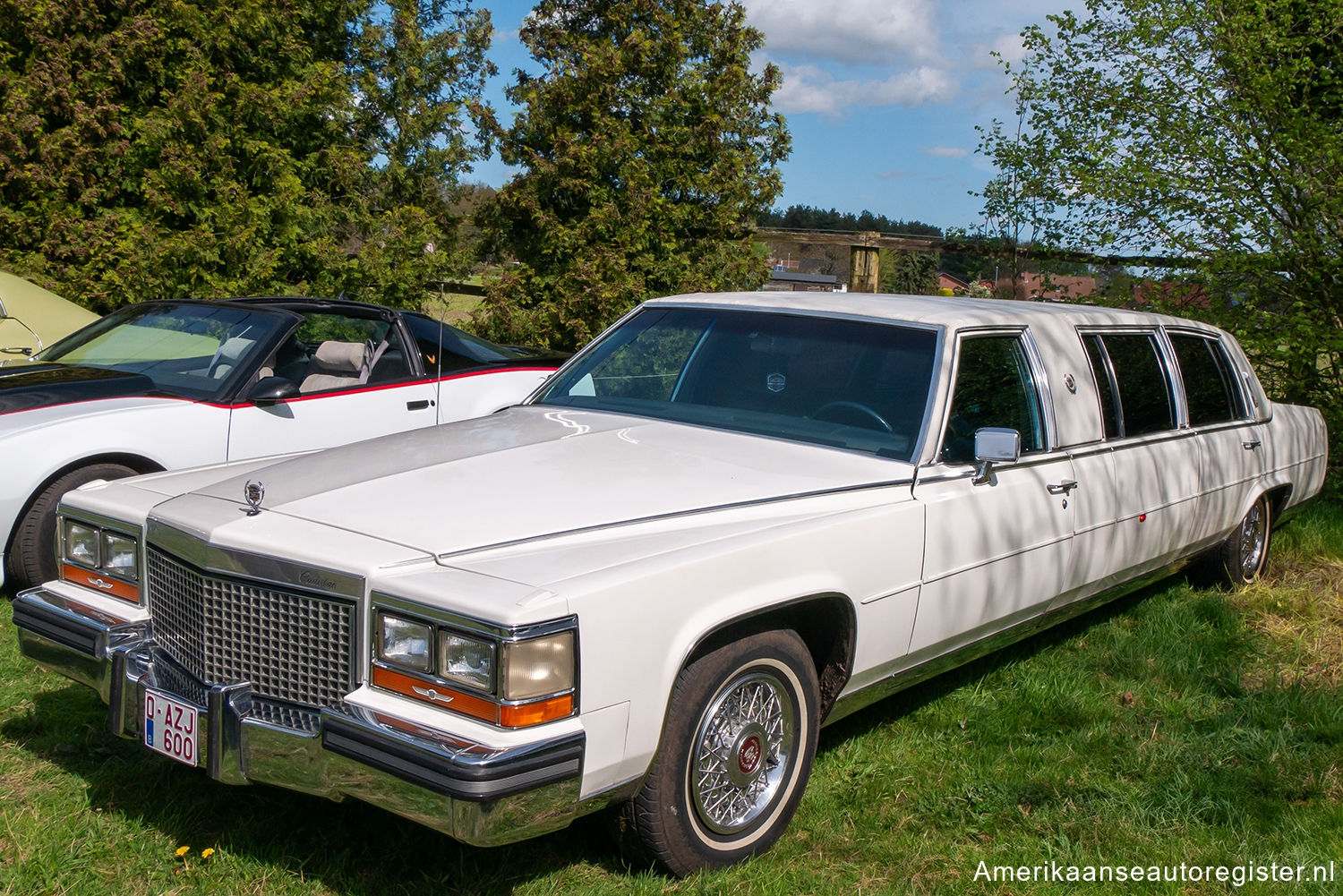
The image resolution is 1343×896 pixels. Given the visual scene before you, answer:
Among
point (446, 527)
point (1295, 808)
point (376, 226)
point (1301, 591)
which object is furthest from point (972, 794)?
point (376, 226)

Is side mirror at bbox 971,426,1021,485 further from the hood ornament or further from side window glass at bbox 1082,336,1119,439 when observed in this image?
the hood ornament

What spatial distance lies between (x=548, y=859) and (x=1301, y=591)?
4849 millimetres

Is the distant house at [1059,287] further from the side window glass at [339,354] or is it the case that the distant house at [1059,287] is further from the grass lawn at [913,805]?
the side window glass at [339,354]

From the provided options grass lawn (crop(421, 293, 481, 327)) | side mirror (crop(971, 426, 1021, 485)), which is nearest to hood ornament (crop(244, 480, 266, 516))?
side mirror (crop(971, 426, 1021, 485))

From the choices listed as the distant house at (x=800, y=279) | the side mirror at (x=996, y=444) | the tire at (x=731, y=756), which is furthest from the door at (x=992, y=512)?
the distant house at (x=800, y=279)

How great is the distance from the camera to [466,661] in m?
2.51

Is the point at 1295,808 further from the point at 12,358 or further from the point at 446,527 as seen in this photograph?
the point at 12,358

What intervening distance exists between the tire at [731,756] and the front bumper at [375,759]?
31 cm

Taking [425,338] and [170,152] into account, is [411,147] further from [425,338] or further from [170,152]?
[425,338]

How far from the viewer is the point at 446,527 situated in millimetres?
2848

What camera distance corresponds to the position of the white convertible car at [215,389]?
193 inches

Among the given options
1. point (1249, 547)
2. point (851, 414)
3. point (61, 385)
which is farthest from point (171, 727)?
point (1249, 547)

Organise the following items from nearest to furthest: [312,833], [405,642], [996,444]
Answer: [405,642] < [312,833] < [996,444]

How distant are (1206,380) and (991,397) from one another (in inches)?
85.3
